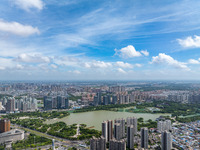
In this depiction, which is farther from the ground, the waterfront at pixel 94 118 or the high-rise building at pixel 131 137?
the high-rise building at pixel 131 137

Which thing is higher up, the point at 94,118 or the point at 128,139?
the point at 128,139

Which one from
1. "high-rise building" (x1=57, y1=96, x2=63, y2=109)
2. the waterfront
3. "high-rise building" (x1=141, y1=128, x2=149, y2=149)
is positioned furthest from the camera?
"high-rise building" (x1=57, y1=96, x2=63, y2=109)

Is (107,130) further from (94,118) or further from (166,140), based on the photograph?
(94,118)

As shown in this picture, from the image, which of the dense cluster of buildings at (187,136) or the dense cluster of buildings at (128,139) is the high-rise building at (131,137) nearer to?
the dense cluster of buildings at (128,139)

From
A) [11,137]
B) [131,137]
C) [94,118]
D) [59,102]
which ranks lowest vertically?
[94,118]

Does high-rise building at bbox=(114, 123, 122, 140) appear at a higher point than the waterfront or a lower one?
higher

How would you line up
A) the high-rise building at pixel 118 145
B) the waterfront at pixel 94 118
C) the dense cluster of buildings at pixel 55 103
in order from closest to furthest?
the high-rise building at pixel 118 145 → the waterfront at pixel 94 118 → the dense cluster of buildings at pixel 55 103

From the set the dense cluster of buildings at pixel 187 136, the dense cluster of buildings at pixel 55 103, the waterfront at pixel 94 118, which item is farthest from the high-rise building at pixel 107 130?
the dense cluster of buildings at pixel 55 103

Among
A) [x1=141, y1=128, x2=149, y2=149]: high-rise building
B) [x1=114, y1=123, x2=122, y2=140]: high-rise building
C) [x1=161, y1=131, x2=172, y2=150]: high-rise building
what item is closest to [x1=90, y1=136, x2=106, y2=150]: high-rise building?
[x1=114, y1=123, x2=122, y2=140]: high-rise building

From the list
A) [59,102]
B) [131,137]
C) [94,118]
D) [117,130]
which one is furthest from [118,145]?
[59,102]

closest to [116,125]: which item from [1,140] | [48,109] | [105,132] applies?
[105,132]

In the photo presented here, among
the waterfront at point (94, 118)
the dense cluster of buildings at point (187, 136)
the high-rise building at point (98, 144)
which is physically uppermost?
the high-rise building at point (98, 144)

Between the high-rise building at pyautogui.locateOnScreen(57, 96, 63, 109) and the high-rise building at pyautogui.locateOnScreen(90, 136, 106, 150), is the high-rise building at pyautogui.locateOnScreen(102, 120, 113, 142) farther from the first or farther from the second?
the high-rise building at pyautogui.locateOnScreen(57, 96, 63, 109)
